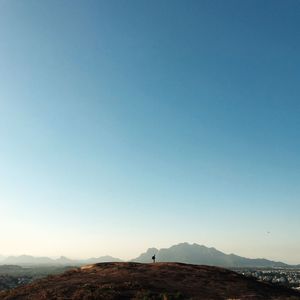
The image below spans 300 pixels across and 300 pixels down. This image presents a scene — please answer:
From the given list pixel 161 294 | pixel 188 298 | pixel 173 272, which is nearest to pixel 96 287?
pixel 161 294

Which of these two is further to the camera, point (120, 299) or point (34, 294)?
point (34, 294)

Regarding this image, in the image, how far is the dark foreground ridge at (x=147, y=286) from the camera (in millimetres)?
31406

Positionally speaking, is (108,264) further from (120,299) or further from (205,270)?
(120,299)

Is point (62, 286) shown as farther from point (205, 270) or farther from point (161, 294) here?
point (205, 270)

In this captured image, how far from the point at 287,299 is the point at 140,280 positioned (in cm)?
1341

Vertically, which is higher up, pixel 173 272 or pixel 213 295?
pixel 173 272

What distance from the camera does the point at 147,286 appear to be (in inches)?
1335

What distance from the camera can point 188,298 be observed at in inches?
1190

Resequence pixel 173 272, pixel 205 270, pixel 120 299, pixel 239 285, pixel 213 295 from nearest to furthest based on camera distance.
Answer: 1. pixel 120 299
2. pixel 213 295
3. pixel 239 285
4. pixel 173 272
5. pixel 205 270

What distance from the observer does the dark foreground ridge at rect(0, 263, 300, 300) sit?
103 ft

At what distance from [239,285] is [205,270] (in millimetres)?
7094

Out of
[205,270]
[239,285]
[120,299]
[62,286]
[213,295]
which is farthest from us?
[205,270]

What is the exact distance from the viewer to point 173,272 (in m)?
41.9

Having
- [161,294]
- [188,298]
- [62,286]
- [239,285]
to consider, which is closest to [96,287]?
[62,286]
